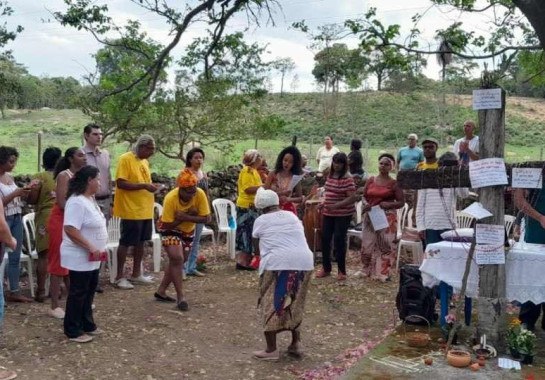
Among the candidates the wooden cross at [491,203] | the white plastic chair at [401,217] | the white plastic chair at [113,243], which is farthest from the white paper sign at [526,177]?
the white plastic chair at [113,243]

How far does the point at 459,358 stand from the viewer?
4523 mm

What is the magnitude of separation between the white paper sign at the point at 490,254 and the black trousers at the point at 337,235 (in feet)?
9.94

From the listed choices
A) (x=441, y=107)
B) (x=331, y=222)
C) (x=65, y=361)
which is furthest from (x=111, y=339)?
(x=441, y=107)

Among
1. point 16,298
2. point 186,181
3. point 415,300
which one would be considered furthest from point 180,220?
point 415,300

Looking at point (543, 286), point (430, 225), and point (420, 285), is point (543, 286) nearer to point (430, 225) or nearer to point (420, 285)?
point (420, 285)

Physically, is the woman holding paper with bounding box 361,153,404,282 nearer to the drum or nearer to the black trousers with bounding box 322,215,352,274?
the black trousers with bounding box 322,215,352,274

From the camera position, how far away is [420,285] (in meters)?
5.79

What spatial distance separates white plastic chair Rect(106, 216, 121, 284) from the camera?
752 cm

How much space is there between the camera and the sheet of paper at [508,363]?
14.9 feet

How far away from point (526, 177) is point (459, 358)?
5.00 ft

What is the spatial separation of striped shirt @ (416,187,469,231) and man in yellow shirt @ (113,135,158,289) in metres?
→ 3.14

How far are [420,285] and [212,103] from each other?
657 centimetres

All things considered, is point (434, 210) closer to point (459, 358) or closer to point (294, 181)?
point (294, 181)

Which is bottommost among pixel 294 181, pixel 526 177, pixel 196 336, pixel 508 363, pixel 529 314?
pixel 196 336
